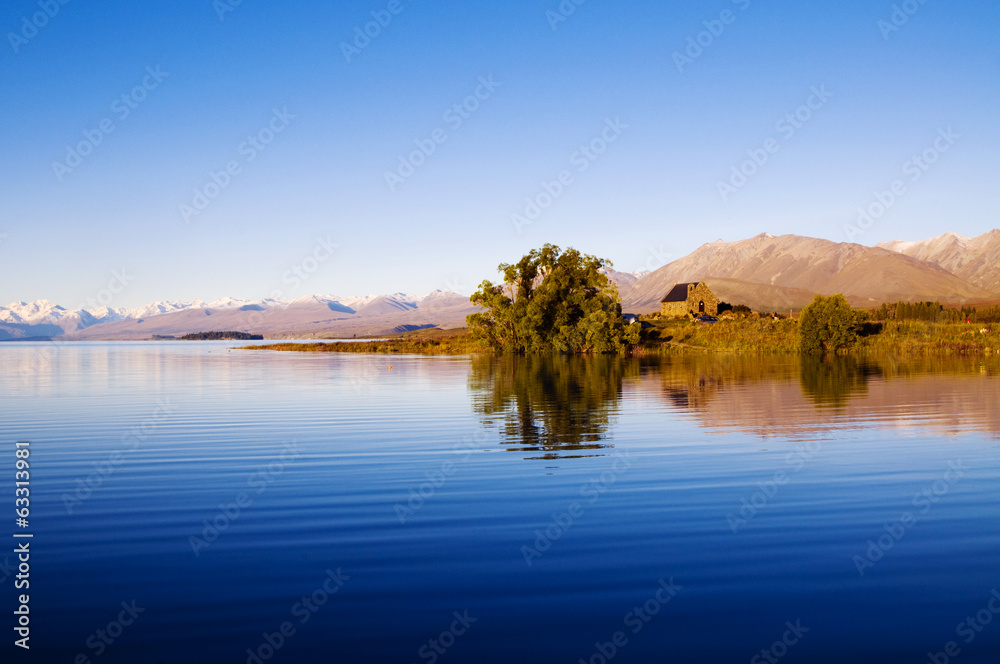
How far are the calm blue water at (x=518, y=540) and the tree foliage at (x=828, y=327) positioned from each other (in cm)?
5851

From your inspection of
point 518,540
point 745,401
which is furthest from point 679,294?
point 518,540

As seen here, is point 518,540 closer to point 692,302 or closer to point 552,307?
point 552,307

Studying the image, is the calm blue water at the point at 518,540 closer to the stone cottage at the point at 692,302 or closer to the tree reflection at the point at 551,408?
the tree reflection at the point at 551,408

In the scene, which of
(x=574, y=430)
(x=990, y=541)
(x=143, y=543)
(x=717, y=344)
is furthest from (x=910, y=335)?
(x=143, y=543)

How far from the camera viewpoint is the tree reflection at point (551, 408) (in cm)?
2181

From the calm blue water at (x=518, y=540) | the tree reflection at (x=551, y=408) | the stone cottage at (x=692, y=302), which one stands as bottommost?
the calm blue water at (x=518, y=540)

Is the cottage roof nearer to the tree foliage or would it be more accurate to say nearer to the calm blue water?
the tree foliage

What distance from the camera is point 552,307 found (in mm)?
98688

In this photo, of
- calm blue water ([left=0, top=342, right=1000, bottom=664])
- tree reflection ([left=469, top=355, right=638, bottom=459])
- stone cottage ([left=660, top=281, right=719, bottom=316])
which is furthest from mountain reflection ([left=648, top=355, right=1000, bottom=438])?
stone cottage ([left=660, top=281, right=719, bottom=316])

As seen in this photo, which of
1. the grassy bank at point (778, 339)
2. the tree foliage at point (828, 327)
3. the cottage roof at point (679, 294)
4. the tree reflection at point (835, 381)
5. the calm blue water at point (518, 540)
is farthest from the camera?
the cottage roof at point (679, 294)

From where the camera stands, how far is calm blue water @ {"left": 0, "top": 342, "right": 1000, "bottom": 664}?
8281 millimetres

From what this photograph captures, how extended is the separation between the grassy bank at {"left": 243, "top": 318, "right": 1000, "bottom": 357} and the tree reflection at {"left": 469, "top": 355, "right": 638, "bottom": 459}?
1599 inches

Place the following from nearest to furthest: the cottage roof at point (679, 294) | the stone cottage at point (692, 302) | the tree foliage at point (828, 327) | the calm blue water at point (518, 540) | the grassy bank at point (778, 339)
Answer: the calm blue water at point (518, 540) < the grassy bank at point (778, 339) < the tree foliage at point (828, 327) < the stone cottage at point (692, 302) < the cottage roof at point (679, 294)

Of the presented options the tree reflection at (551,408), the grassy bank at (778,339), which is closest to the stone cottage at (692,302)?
the grassy bank at (778,339)
